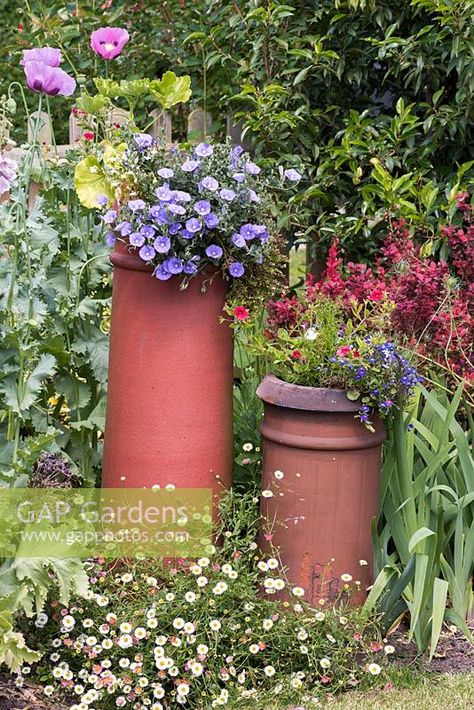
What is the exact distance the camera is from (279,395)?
3.07 meters

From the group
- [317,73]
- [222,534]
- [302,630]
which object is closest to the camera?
[302,630]

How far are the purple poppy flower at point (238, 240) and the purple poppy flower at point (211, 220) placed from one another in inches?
2.7

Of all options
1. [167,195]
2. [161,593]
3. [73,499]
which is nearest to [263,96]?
[167,195]

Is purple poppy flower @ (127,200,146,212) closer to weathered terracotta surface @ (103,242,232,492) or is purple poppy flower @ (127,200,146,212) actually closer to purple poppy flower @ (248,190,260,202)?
weathered terracotta surface @ (103,242,232,492)

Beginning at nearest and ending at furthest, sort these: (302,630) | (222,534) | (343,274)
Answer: (302,630), (222,534), (343,274)

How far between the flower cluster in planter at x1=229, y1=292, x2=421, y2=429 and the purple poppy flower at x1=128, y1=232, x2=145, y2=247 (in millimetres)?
341

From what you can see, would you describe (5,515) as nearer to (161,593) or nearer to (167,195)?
(161,593)

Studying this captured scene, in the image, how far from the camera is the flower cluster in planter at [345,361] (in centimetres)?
301

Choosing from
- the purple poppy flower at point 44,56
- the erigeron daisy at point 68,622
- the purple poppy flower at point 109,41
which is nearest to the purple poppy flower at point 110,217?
the purple poppy flower at point 44,56

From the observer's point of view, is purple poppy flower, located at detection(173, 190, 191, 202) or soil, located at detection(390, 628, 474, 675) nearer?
purple poppy flower, located at detection(173, 190, 191, 202)

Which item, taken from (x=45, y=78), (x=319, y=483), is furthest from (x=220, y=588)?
(x=45, y=78)

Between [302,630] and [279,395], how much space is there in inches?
26.3

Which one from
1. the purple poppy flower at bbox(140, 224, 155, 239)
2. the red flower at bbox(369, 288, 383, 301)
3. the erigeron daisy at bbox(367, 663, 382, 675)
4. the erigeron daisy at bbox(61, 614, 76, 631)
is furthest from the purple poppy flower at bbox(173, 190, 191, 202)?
the erigeron daisy at bbox(367, 663, 382, 675)

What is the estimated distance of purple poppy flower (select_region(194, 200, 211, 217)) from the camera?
298 cm
